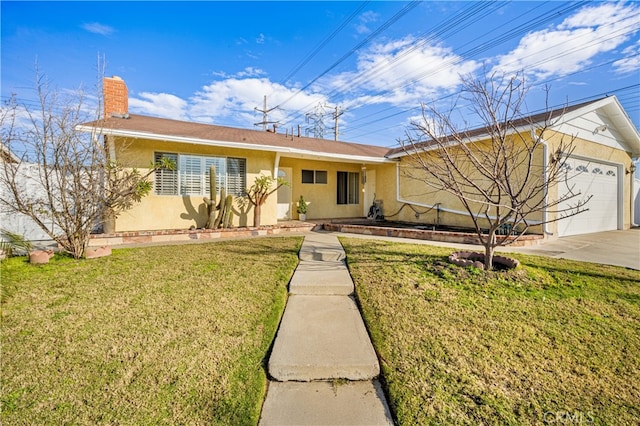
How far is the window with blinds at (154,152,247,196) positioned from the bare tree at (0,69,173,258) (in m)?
2.76

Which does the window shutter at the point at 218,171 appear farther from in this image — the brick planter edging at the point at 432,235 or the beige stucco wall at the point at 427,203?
the beige stucco wall at the point at 427,203

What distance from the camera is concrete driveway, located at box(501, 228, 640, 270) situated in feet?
20.1

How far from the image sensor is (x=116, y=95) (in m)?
9.97

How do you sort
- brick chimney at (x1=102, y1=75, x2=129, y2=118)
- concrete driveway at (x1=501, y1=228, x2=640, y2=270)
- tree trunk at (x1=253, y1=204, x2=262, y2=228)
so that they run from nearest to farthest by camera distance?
concrete driveway at (x1=501, y1=228, x2=640, y2=270)
brick chimney at (x1=102, y1=75, x2=129, y2=118)
tree trunk at (x1=253, y1=204, x2=262, y2=228)

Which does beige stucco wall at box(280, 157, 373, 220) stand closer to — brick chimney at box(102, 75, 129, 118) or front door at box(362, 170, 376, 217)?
front door at box(362, 170, 376, 217)

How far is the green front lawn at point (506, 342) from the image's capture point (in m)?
2.16

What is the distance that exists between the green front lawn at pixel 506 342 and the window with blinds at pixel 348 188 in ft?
31.3

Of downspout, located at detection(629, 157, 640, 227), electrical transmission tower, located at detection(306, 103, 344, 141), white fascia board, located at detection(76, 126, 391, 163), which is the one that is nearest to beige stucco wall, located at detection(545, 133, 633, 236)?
downspout, located at detection(629, 157, 640, 227)

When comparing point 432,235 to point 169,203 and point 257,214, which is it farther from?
point 169,203

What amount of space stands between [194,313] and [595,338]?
4603 millimetres

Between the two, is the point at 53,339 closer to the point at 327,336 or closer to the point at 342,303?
the point at 327,336

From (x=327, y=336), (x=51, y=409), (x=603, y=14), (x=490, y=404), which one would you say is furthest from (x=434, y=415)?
(x=603, y=14)

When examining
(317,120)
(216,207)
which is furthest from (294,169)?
(317,120)

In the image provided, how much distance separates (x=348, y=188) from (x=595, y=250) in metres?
9.60
